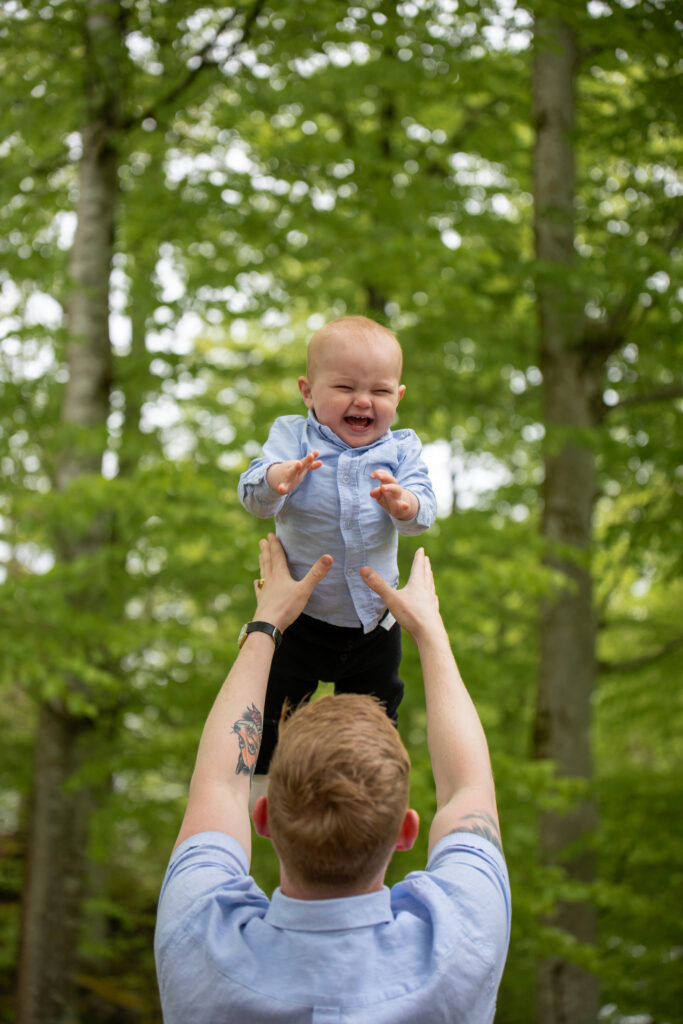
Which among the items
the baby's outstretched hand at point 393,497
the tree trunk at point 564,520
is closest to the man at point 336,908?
the baby's outstretched hand at point 393,497

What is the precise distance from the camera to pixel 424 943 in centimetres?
164

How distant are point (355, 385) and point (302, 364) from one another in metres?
6.53

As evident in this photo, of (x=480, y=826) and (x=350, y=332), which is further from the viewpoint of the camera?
(x=350, y=332)

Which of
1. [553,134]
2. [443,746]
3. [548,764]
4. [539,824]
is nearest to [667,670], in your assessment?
[539,824]

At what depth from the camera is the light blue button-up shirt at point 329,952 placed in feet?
5.14

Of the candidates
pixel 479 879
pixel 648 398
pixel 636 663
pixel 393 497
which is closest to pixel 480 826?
pixel 479 879

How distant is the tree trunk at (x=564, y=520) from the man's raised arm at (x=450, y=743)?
5.31 m

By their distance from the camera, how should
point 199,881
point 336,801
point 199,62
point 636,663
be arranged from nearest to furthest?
point 336,801
point 199,881
point 199,62
point 636,663

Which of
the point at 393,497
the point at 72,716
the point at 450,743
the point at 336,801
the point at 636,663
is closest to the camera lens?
the point at 336,801

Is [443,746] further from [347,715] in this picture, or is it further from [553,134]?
[553,134]

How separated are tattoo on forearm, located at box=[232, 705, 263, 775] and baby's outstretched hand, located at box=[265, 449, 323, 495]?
48 centimetres

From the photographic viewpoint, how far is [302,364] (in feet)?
28.6

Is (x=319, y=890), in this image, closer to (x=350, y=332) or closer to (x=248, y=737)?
(x=248, y=737)

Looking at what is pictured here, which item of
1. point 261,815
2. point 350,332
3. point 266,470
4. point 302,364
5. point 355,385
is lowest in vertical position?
point 302,364
